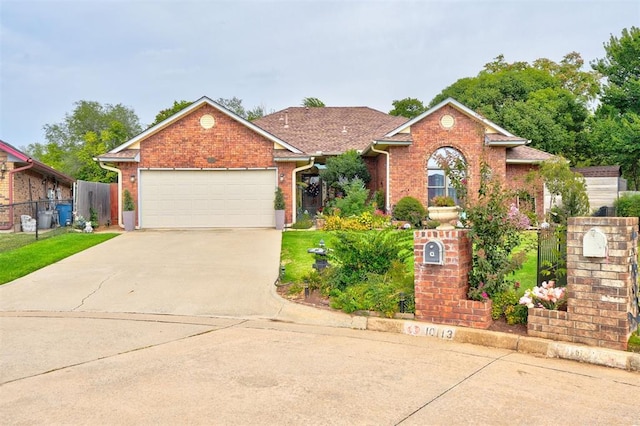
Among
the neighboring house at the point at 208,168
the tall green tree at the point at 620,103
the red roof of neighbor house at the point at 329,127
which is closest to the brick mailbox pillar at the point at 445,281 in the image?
the neighboring house at the point at 208,168

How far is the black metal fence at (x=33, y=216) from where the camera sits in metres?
20.3

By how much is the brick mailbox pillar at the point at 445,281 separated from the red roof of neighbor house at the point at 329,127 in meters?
15.8

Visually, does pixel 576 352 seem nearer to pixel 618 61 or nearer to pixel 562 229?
pixel 562 229

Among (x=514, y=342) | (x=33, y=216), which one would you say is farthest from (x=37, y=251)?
(x=514, y=342)

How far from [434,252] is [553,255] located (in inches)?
62.0

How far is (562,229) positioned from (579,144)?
84.7 ft

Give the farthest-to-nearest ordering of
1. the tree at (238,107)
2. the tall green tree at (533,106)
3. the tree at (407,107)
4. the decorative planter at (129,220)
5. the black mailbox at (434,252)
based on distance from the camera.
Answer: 1. the tree at (238,107)
2. the tree at (407,107)
3. the tall green tree at (533,106)
4. the decorative planter at (129,220)
5. the black mailbox at (434,252)

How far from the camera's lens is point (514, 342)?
19.7 feet

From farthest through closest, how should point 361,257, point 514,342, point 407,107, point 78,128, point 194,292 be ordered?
point 78,128 → point 407,107 → point 194,292 → point 361,257 → point 514,342

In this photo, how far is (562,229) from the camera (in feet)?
22.0

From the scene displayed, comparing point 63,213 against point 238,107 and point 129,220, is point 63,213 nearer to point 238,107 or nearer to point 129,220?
point 129,220

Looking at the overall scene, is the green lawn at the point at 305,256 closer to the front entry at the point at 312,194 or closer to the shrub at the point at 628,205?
the front entry at the point at 312,194

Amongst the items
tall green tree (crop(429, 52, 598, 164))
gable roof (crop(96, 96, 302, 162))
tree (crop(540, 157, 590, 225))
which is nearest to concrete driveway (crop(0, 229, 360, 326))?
gable roof (crop(96, 96, 302, 162))

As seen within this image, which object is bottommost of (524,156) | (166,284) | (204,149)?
(166,284)
